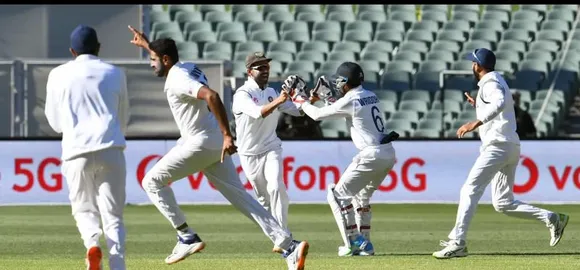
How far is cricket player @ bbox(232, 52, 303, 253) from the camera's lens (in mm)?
12406

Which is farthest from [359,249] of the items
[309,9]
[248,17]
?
[309,9]

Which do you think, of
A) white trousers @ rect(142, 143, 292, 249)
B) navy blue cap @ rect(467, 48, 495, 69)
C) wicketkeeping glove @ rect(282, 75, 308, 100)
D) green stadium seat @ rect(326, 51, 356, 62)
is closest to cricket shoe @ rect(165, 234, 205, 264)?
white trousers @ rect(142, 143, 292, 249)

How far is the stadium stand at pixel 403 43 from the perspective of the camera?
23.5 metres

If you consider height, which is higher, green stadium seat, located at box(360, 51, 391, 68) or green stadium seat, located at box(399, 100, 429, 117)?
green stadium seat, located at box(360, 51, 391, 68)

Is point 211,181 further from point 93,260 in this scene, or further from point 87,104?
point 93,260

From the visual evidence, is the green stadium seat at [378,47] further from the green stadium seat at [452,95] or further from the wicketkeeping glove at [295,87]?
the wicketkeeping glove at [295,87]

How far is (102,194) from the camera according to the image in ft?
28.4

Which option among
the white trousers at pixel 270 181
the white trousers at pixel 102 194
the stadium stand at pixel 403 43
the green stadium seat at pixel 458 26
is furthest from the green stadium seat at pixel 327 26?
the white trousers at pixel 102 194

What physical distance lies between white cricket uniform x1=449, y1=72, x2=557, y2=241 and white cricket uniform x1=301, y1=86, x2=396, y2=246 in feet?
2.70

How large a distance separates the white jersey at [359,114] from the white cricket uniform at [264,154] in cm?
34

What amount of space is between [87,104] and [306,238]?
6.28 metres

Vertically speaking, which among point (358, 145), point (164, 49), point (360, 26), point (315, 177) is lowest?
point (315, 177)

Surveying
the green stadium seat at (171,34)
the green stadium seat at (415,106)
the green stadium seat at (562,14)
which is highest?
the green stadium seat at (562,14)

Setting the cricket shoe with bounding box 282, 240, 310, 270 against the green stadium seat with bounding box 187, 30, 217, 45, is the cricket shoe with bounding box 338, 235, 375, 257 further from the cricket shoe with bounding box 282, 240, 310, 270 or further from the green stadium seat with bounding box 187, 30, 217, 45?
the green stadium seat with bounding box 187, 30, 217, 45
